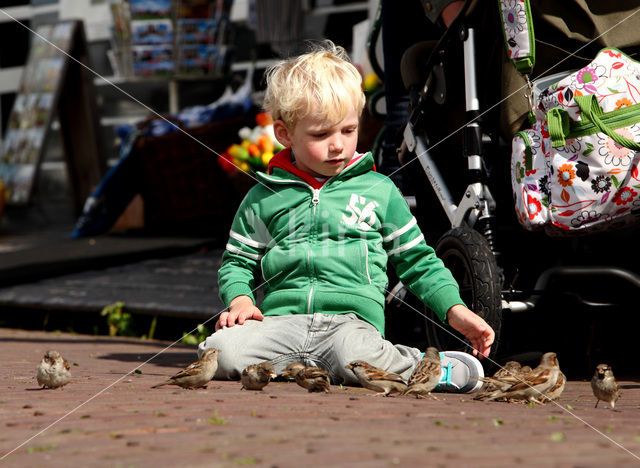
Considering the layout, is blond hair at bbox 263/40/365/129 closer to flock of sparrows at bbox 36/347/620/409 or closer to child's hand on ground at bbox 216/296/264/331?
child's hand on ground at bbox 216/296/264/331

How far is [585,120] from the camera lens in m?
3.37

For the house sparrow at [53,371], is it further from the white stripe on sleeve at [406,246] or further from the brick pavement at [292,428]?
the white stripe on sleeve at [406,246]

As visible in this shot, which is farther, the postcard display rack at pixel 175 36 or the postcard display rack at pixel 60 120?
the postcard display rack at pixel 175 36

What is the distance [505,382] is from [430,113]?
1571mm

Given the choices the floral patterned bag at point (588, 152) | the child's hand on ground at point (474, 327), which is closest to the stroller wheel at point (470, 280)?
the child's hand on ground at point (474, 327)

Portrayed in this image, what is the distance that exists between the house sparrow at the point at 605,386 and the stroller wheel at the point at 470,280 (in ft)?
1.45

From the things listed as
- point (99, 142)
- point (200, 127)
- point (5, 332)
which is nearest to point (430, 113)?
point (5, 332)

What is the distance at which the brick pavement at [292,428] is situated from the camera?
205 cm

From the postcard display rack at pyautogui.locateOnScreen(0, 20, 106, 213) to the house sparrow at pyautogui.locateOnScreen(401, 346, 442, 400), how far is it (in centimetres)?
834

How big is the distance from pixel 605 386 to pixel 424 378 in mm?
556

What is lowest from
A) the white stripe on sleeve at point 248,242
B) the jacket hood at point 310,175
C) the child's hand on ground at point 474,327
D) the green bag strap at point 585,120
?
the child's hand on ground at point 474,327

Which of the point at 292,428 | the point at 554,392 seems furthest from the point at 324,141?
the point at 292,428

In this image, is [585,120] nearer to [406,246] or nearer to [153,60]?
[406,246]

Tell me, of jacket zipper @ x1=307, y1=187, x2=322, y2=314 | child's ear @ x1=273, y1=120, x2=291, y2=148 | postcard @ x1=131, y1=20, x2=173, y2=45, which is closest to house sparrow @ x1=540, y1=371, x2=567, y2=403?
jacket zipper @ x1=307, y1=187, x2=322, y2=314
